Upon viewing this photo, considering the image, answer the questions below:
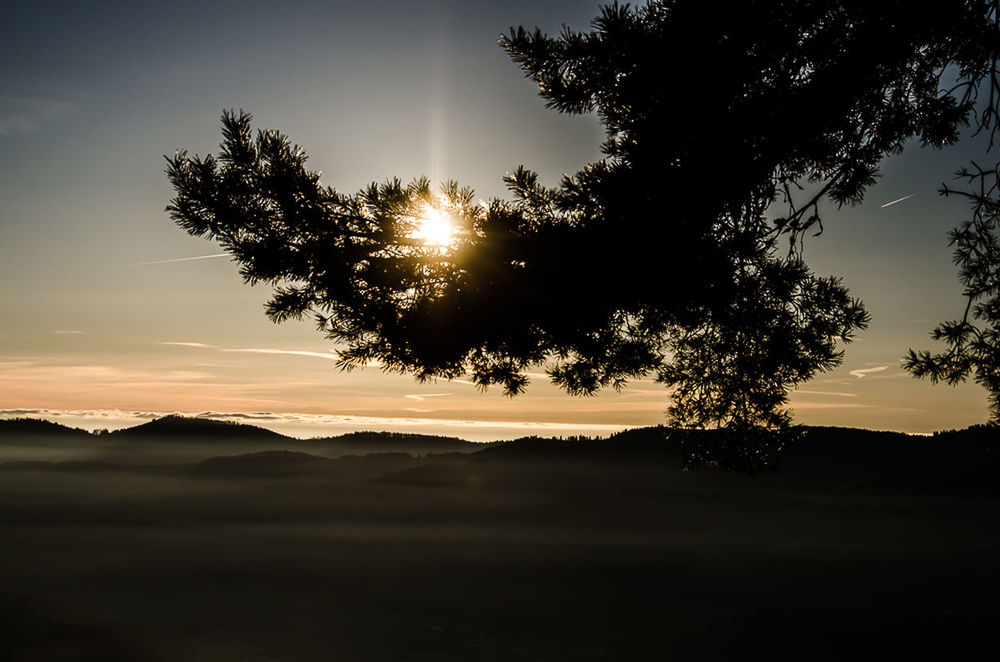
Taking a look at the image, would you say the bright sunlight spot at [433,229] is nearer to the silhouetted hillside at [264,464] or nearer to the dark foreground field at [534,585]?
the dark foreground field at [534,585]

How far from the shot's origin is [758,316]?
27.1 ft

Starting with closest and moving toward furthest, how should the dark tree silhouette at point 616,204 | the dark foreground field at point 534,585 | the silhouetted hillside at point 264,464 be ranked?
the dark tree silhouette at point 616,204 < the dark foreground field at point 534,585 < the silhouetted hillside at point 264,464

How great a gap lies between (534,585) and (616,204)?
10.3 m

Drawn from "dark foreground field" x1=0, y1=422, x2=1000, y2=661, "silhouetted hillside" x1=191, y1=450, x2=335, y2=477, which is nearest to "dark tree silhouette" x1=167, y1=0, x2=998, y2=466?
"dark foreground field" x1=0, y1=422, x2=1000, y2=661

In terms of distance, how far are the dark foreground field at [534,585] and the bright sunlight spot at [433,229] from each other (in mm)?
5522

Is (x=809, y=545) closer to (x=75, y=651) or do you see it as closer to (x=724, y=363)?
(x=724, y=363)

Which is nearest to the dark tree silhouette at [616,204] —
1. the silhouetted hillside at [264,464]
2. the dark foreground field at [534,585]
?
the dark foreground field at [534,585]

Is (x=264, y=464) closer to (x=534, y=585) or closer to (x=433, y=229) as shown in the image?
(x=534, y=585)

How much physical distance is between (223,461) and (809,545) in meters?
102

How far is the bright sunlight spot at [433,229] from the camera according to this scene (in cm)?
738

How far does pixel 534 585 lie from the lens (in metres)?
14.8

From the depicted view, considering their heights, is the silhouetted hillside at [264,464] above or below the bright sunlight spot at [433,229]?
below

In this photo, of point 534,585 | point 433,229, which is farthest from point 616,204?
point 534,585

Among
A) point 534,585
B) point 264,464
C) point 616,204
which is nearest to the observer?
point 616,204
